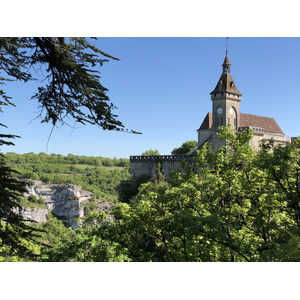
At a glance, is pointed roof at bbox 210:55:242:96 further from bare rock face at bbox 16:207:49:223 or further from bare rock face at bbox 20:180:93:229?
bare rock face at bbox 16:207:49:223

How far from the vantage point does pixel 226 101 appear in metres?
26.5

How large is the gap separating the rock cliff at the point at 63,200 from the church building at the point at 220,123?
2109cm

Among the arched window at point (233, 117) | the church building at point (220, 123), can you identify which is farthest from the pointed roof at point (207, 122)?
the arched window at point (233, 117)

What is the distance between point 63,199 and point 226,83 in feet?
113

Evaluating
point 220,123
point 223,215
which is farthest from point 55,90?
point 220,123

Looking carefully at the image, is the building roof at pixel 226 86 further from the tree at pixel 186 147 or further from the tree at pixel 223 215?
the tree at pixel 223 215

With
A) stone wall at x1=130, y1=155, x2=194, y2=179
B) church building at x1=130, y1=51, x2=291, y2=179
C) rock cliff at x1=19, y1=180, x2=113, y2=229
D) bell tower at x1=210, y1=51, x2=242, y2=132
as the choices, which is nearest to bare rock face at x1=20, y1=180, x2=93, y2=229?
rock cliff at x1=19, y1=180, x2=113, y2=229

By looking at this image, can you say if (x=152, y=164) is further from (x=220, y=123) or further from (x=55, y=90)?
(x=55, y=90)

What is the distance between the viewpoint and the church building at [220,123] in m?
25.0
